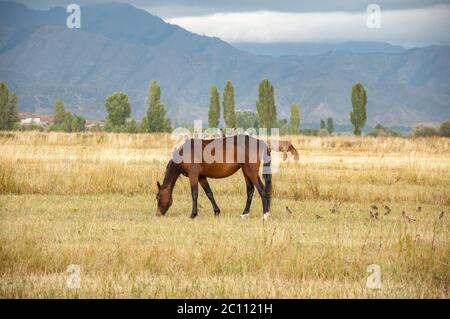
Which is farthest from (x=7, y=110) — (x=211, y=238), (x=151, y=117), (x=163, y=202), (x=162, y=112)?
(x=211, y=238)

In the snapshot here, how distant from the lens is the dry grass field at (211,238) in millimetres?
8789

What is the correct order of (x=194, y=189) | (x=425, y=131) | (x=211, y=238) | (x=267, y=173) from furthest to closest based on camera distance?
(x=425, y=131)
(x=267, y=173)
(x=194, y=189)
(x=211, y=238)

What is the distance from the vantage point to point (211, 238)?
1188cm

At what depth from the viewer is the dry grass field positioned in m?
8.79

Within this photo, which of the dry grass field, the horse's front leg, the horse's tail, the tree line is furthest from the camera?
the tree line

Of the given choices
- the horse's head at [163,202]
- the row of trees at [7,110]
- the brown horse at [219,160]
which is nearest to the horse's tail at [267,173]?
the brown horse at [219,160]

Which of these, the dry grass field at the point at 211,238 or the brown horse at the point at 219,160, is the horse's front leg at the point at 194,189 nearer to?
the brown horse at the point at 219,160

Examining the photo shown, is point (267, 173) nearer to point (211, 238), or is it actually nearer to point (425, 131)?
point (211, 238)

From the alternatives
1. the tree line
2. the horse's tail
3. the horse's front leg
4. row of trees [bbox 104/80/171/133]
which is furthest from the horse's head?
row of trees [bbox 104/80/171/133]

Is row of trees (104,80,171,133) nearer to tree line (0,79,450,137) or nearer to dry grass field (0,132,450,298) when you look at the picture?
tree line (0,79,450,137)

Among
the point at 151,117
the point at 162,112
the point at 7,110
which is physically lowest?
the point at 151,117

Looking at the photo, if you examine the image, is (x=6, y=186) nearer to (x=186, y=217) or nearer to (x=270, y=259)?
(x=186, y=217)

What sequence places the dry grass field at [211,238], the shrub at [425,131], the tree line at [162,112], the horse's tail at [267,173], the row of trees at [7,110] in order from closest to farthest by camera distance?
1. the dry grass field at [211,238]
2. the horse's tail at [267,173]
3. the shrub at [425,131]
4. the row of trees at [7,110]
5. the tree line at [162,112]
